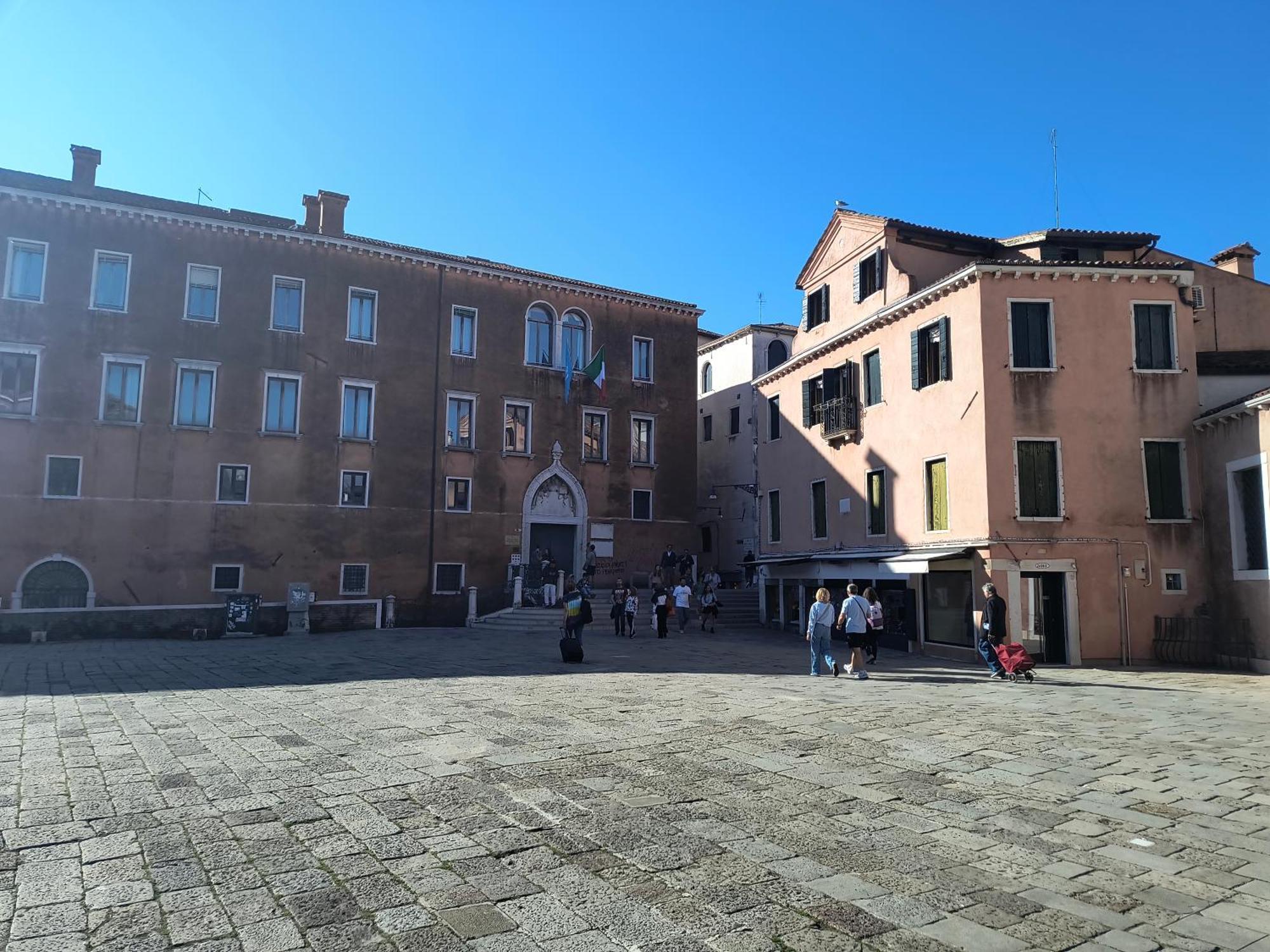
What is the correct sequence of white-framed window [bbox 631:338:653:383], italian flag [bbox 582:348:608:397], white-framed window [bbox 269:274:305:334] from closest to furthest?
white-framed window [bbox 269:274:305:334], italian flag [bbox 582:348:608:397], white-framed window [bbox 631:338:653:383]

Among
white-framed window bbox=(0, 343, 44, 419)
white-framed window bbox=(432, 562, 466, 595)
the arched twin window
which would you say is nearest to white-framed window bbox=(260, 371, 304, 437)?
white-framed window bbox=(0, 343, 44, 419)

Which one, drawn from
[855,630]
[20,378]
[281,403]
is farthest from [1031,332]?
[20,378]

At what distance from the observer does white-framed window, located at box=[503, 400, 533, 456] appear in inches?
1202

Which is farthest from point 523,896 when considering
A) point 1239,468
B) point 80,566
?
point 80,566

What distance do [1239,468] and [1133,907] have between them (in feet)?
52.8

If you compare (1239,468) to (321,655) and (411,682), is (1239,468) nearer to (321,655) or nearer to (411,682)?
(411,682)

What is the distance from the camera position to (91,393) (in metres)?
24.8

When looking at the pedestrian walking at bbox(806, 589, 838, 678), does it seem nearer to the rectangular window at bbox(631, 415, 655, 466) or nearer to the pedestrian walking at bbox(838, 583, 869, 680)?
the pedestrian walking at bbox(838, 583, 869, 680)

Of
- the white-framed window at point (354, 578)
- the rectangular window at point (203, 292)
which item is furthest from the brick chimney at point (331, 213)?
the white-framed window at point (354, 578)

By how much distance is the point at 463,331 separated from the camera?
30281 millimetres

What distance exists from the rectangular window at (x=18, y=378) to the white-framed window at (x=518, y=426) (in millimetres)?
14035

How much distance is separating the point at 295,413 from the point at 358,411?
6.51 ft

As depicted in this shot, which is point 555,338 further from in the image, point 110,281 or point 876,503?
point 876,503

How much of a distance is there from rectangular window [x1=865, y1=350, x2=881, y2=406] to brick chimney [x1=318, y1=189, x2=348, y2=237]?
1780 cm
